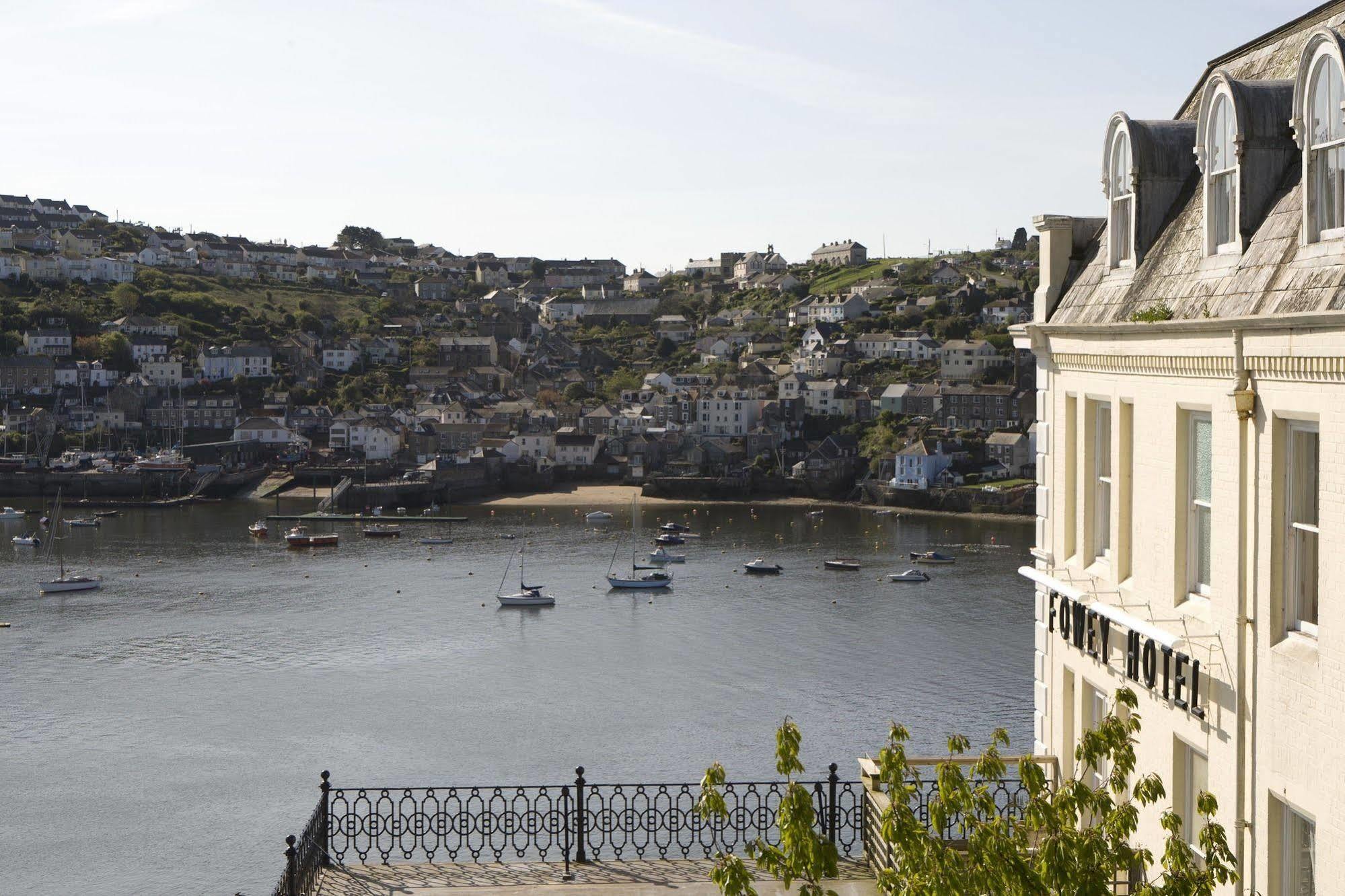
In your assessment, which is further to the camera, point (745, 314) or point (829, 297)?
point (745, 314)

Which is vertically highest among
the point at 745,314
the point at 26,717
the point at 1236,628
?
the point at 745,314

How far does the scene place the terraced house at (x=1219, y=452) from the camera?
23.3ft

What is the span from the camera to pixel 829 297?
6722 inches

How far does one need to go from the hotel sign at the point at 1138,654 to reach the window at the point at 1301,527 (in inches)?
37.7

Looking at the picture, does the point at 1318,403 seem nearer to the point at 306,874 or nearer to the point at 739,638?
the point at 306,874

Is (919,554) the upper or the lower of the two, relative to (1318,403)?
lower

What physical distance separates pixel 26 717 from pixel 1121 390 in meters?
38.7

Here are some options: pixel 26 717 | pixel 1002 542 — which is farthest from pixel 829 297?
pixel 26 717

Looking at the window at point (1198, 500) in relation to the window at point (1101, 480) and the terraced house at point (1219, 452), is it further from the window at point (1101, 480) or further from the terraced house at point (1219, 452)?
the window at point (1101, 480)

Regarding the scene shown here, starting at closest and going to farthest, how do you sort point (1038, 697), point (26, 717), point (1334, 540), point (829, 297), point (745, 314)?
1. point (1334, 540)
2. point (1038, 697)
3. point (26, 717)
4. point (829, 297)
5. point (745, 314)

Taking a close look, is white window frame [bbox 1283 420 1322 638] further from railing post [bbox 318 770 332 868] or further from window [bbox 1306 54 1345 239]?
railing post [bbox 318 770 332 868]

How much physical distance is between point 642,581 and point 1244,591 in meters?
58.1

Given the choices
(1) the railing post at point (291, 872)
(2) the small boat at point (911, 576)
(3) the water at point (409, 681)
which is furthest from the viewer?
(2) the small boat at point (911, 576)

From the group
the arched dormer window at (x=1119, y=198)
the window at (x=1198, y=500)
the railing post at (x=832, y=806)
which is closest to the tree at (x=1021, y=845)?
the window at (x=1198, y=500)
